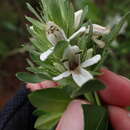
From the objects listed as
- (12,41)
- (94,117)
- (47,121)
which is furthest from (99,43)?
(12,41)

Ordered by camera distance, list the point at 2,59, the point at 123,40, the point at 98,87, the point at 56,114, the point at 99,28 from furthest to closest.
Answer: the point at 2,59 → the point at 123,40 → the point at 56,114 → the point at 99,28 → the point at 98,87

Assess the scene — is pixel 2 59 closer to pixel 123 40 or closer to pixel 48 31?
pixel 123 40

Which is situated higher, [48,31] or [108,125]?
[48,31]

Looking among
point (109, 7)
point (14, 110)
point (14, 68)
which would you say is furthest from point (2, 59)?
point (14, 110)

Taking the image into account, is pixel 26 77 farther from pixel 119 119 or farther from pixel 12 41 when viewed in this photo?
pixel 12 41

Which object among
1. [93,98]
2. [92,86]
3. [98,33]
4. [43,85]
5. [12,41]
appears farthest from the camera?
[12,41]

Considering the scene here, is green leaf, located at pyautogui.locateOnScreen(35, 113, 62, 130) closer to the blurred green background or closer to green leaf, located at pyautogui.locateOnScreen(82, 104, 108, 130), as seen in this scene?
green leaf, located at pyautogui.locateOnScreen(82, 104, 108, 130)
